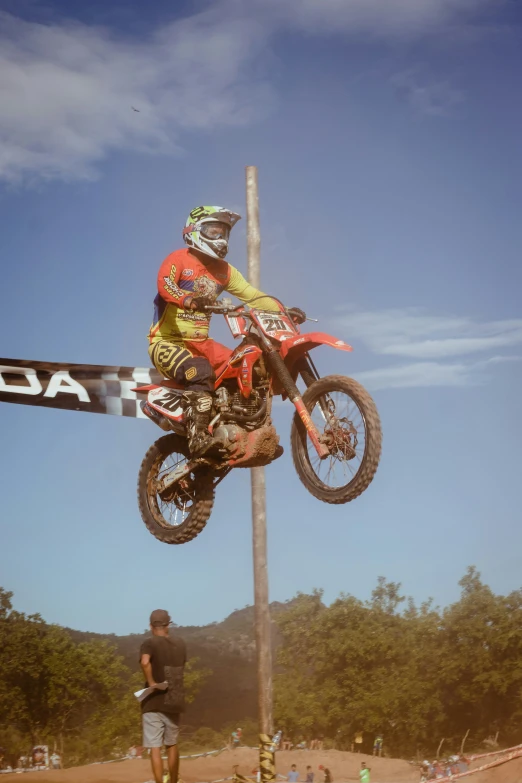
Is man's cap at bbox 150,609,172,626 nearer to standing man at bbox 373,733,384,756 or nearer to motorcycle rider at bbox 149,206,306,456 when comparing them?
motorcycle rider at bbox 149,206,306,456

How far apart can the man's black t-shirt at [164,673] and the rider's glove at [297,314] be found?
249 centimetres

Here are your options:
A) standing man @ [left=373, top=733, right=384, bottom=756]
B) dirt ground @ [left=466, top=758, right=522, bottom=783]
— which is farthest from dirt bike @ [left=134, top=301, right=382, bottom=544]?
standing man @ [left=373, top=733, right=384, bottom=756]

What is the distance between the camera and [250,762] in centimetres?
2042

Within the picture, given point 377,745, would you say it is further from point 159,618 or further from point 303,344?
point 303,344

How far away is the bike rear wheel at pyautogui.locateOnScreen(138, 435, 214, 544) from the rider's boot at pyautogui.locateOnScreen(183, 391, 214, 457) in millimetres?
446

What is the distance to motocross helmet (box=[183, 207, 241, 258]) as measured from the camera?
638cm

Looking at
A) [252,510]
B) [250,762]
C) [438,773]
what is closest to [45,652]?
[250,762]

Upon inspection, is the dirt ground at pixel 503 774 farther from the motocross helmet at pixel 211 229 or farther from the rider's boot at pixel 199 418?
the motocross helmet at pixel 211 229

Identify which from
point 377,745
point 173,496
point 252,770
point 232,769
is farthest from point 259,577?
point 377,745

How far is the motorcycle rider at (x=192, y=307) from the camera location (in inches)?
245

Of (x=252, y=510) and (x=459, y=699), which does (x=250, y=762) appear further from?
(x=252, y=510)

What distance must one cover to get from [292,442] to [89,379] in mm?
2456

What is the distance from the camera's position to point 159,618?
612cm

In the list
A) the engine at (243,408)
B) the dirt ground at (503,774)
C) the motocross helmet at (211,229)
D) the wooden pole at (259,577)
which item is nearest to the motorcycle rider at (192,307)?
the motocross helmet at (211,229)
